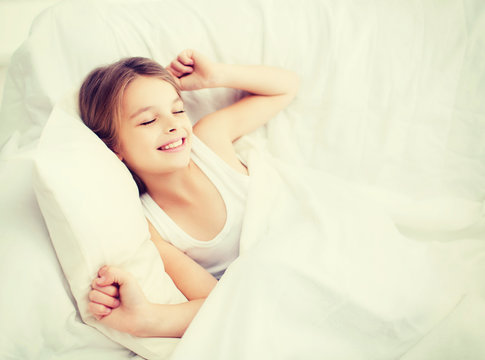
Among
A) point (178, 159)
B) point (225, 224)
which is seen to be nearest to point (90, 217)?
point (178, 159)

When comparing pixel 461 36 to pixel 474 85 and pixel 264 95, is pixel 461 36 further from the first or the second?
pixel 264 95

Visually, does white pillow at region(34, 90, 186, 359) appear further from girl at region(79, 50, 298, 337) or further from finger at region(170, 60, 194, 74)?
finger at region(170, 60, 194, 74)

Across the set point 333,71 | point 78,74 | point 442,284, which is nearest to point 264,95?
point 333,71

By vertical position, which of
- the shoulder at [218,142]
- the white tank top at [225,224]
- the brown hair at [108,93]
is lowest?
the white tank top at [225,224]

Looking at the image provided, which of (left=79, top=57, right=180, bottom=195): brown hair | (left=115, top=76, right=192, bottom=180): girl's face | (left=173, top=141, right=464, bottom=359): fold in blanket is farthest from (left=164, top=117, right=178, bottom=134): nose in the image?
(left=173, top=141, right=464, bottom=359): fold in blanket

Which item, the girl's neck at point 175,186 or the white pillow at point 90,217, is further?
the girl's neck at point 175,186

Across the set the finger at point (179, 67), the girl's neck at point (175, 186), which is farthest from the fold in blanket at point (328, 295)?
the finger at point (179, 67)

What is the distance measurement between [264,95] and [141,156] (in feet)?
1.37

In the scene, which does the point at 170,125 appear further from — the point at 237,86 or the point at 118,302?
the point at 118,302

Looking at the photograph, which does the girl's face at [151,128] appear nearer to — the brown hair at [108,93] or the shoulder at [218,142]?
the brown hair at [108,93]

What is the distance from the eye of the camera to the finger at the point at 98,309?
0.72 metres

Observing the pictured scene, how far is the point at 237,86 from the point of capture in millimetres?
1101

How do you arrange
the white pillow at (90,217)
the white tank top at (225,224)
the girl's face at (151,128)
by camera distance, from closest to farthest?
the white pillow at (90,217) → the girl's face at (151,128) → the white tank top at (225,224)

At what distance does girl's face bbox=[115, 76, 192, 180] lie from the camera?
0.90 m
